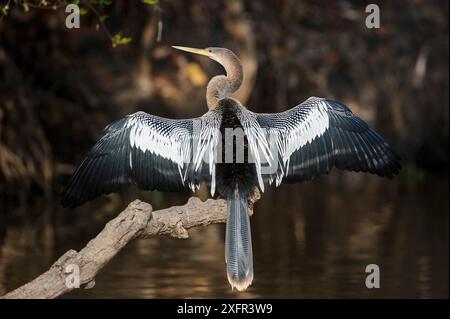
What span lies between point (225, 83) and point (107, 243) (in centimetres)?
194

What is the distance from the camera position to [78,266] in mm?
5203

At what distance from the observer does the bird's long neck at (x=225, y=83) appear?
6859 millimetres

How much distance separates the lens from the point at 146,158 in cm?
649

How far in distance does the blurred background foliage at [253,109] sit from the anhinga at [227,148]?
2.60ft

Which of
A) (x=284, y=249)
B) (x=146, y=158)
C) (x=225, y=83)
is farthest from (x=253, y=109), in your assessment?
(x=146, y=158)

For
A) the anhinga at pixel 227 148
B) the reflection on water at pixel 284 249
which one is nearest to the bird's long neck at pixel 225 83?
the anhinga at pixel 227 148

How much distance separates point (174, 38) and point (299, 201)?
3.38 metres

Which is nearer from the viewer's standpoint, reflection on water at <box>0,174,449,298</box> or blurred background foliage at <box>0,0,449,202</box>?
reflection on water at <box>0,174,449,298</box>

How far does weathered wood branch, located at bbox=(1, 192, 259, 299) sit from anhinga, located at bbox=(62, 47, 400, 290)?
0.41m

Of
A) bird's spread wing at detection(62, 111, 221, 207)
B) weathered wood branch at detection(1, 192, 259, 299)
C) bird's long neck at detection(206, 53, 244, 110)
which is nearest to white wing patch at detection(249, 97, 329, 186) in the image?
bird's long neck at detection(206, 53, 244, 110)

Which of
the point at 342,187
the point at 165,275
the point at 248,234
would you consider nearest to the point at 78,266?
the point at 248,234

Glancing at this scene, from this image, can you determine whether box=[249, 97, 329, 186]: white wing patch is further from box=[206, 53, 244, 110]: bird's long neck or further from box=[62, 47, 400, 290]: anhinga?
box=[206, 53, 244, 110]: bird's long neck

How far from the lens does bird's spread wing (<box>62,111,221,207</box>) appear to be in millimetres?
6297

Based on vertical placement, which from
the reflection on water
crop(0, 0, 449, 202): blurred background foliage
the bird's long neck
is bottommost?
the reflection on water
